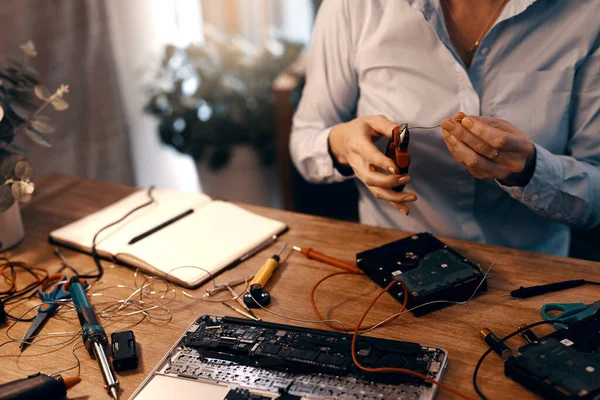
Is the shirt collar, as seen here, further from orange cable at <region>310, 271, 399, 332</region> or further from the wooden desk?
orange cable at <region>310, 271, 399, 332</region>

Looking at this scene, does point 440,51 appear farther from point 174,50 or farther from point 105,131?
point 105,131

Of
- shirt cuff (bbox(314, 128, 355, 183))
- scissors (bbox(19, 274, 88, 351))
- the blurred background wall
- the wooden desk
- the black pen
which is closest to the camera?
the wooden desk

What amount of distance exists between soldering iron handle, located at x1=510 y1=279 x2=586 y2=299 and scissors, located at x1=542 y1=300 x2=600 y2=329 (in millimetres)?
35

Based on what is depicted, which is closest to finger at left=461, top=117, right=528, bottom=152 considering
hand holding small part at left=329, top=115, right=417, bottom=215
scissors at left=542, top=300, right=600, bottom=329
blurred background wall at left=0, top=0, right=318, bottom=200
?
hand holding small part at left=329, top=115, right=417, bottom=215

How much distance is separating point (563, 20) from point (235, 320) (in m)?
0.80

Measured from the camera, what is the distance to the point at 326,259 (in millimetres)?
1031

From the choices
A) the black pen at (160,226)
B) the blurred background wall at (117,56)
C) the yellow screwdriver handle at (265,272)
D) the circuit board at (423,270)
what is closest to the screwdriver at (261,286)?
the yellow screwdriver handle at (265,272)

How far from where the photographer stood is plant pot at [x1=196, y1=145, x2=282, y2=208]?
223 cm

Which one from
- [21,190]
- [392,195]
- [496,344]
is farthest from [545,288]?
[21,190]

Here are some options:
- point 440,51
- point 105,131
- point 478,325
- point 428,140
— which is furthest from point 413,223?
point 105,131

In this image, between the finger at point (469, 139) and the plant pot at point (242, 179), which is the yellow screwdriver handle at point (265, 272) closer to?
the finger at point (469, 139)

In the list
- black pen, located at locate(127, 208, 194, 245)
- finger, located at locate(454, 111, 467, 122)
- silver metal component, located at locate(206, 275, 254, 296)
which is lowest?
silver metal component, located at locate(206, 275, 254, 296)

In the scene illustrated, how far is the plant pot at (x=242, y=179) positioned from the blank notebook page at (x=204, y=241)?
1013 mm

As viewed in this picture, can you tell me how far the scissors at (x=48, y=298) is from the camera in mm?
906
